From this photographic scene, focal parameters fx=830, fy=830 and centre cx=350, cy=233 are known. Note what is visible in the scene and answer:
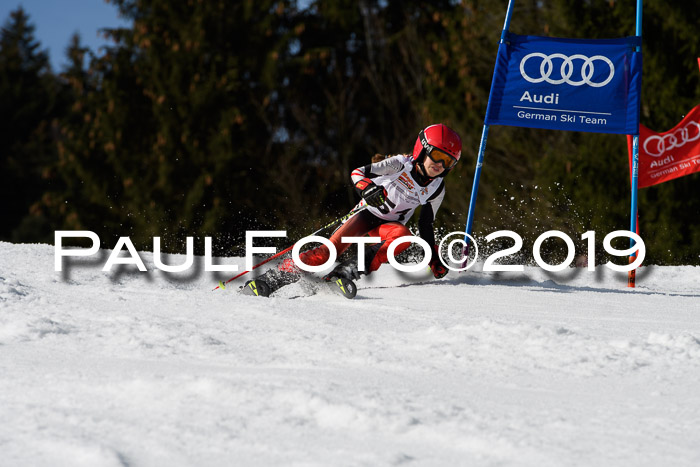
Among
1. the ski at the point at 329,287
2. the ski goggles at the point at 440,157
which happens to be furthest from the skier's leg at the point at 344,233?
the ski goggles at the point at 440,157

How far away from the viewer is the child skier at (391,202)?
5.83 metres

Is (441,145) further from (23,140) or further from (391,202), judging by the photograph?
(23,140)

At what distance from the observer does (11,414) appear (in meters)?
2.54

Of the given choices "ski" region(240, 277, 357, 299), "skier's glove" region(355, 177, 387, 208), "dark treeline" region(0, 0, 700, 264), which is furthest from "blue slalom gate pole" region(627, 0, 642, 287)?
"dark treeline" region(0, 0, 700, 264)

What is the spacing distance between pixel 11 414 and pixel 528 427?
5.15ft

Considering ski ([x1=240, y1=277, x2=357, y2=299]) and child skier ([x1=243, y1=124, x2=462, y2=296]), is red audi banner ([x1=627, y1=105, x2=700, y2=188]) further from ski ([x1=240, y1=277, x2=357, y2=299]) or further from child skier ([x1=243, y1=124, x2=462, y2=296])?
ski ([x1=240, y1=277, x2=357, y2=299])

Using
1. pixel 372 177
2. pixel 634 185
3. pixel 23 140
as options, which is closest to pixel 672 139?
pixel 634 185

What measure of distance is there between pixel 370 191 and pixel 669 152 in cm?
358

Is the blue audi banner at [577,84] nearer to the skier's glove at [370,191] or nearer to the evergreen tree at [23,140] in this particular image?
the skier's glove at [370,191]

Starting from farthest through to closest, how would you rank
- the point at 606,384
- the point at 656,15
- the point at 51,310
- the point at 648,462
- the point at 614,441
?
the point at 656,15, the point at 51,310, the point at 606,384, the point at 614,441, the point at 648,462

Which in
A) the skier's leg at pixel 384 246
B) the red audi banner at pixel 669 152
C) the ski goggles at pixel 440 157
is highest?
the red audi banner at pixel 669 152

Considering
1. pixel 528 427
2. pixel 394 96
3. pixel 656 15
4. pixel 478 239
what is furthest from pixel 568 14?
pixel 528 427

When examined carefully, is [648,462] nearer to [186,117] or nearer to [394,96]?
[186,117]

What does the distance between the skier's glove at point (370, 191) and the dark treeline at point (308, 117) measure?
7.18m
